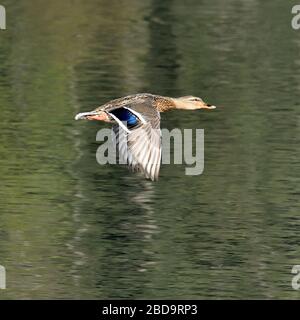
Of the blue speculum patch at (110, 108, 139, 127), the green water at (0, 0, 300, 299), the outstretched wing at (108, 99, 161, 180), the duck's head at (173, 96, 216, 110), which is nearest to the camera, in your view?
the outstretched wing at (108, 99, 161, 180)

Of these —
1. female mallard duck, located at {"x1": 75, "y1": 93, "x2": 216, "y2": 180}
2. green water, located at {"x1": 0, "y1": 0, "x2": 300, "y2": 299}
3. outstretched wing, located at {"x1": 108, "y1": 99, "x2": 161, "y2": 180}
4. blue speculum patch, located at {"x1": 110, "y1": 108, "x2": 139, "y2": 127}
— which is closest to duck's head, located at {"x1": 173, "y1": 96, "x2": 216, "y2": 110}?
female mallard duck, located at {"x1": 75, "y1": 93, "x2": 216, "y2": 180}

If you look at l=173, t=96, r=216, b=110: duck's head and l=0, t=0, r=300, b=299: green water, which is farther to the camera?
l=173, t=96, r=216, b=110: duck's head

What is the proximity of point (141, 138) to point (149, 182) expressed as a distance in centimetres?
306

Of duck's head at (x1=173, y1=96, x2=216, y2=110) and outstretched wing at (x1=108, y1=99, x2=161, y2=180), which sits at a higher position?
duck's head at (x1=173, y1=96, x2=216, y2=110)

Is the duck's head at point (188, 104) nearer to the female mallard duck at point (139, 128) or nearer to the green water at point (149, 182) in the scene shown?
the female mallard duck at point (139, 128)

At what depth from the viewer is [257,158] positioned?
46.1 feet

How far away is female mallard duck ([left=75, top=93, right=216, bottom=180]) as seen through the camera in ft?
32.9

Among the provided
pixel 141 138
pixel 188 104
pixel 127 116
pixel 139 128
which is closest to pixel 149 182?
pixel 188 104

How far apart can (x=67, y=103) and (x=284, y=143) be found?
279cm

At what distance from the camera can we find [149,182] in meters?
13.4

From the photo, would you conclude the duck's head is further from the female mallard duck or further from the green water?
the green water

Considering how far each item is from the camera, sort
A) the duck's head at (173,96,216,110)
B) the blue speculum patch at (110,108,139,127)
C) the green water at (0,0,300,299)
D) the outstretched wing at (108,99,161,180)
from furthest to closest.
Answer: the duck's head at (173,96,216,110) < the green water at (0,0,300,299) < the blue speculum patch at (110,108,139,127) < the outstretched wing at (108,99,161,180)
